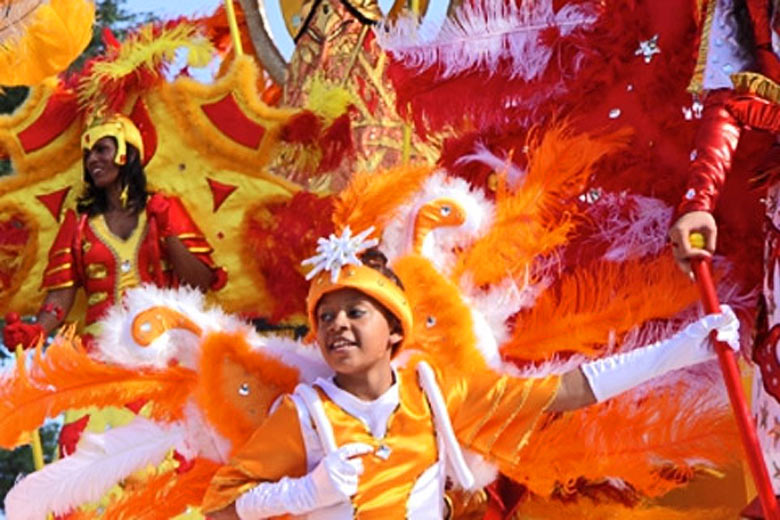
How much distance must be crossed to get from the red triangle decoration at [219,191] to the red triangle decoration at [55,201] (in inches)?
22.2

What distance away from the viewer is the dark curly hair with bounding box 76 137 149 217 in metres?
6.44

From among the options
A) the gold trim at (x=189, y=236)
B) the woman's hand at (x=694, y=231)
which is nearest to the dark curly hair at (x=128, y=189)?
the gold trim at (x=189, y=236)

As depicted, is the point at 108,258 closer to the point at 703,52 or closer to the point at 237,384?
the point at 237,384

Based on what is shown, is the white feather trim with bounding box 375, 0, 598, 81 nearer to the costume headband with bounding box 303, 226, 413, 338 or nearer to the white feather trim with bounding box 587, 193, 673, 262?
the white feather trim with bounding box 587, 193, 673, 262

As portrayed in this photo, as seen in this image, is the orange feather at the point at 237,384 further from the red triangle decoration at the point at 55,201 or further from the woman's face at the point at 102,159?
the red triangle decoration at the point at 55,201

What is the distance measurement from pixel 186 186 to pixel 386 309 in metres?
2.42

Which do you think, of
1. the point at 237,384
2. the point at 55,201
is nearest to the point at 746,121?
A: the point at 237,384

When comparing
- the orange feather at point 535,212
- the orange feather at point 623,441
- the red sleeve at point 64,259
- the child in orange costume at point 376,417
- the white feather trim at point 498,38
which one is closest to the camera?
the child in orange costume at point 376,417

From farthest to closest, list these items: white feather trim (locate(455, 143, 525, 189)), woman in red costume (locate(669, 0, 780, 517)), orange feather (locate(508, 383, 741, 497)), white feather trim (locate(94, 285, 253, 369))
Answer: white feather trim (locate(455, 143, 525, 189)) < white feather trim (locate(94, 285, 253, 369)) < orange feather (locate(508, 383, 741, 497)) < woman in red costume (locate(669, 0, 780, 517))

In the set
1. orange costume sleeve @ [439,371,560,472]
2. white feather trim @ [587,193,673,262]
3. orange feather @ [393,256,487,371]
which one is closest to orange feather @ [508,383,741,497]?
orange costume sleeve @ [439,371,560,472]

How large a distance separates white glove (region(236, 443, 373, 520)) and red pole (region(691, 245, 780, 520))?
81 centimetres

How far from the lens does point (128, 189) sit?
6.46 metres

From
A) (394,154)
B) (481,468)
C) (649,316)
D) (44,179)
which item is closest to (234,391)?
(481,468)

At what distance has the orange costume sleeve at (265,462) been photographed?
4.10 metres
